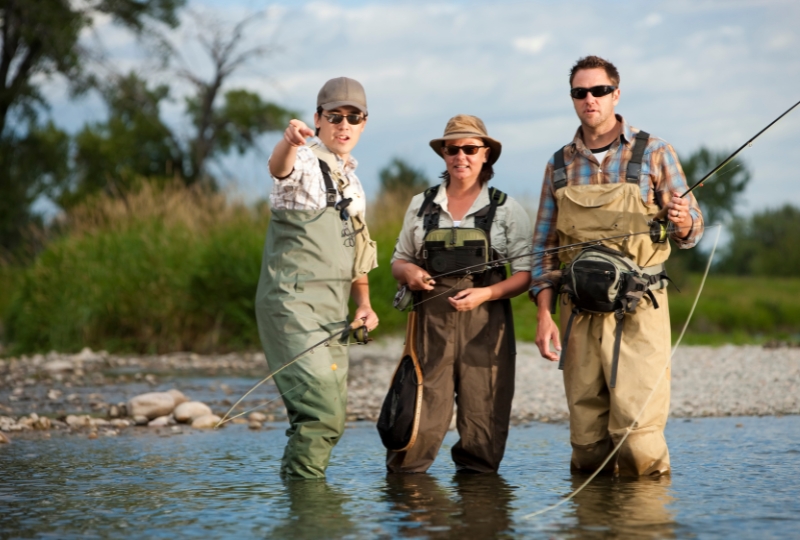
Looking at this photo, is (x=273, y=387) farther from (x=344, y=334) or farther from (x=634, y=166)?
(x=634, y=166)

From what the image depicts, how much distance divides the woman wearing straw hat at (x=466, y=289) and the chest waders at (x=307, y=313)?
452mm

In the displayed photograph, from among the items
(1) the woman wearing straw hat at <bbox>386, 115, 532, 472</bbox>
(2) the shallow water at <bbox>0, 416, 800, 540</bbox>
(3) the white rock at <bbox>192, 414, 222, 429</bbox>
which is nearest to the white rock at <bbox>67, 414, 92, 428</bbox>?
(3) the white rock at <bbox>192, 414, 222, 429</bbox>

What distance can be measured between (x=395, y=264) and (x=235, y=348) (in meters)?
8.55

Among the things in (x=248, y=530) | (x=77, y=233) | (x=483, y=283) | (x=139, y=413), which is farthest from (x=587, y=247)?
(x=77, y=233)

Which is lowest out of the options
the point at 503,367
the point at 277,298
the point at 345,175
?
the point at 503,367

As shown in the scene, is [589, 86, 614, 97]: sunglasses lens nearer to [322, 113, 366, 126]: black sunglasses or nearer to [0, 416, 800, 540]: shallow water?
[322, 113, 366, 126]: black sunglasses

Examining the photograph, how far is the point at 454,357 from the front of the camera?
4770 mm

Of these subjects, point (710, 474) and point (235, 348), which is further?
point (235, 348)

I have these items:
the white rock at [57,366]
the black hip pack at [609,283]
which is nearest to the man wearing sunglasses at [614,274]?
the black hip pack at [609,283]

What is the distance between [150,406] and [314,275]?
3.62 m

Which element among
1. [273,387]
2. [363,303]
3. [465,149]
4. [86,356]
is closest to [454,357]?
[363,303]

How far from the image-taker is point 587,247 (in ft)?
14.8

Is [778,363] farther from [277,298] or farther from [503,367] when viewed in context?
[277,298]

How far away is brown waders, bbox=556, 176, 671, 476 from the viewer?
4473mm
